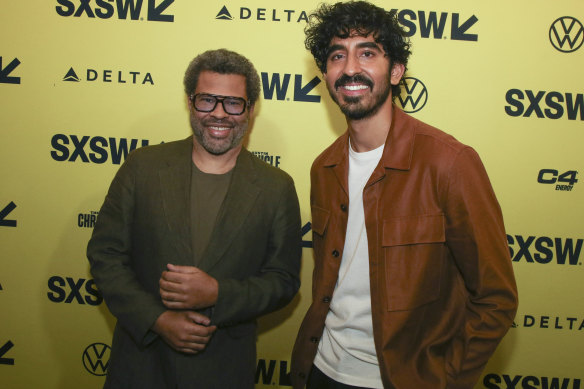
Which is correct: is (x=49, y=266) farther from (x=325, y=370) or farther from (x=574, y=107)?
(x=574, y=107)

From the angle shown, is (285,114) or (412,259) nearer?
(412,259)

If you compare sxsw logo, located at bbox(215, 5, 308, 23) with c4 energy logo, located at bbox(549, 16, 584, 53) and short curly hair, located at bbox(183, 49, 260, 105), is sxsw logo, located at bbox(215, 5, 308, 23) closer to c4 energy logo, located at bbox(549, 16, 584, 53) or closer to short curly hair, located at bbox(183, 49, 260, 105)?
short curly hair, located at bbox(183, 49, 260, 105)

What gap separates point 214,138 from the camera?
168 centimetres

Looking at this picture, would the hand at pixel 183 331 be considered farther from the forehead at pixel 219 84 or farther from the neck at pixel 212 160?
the forehead at pixel 219 84

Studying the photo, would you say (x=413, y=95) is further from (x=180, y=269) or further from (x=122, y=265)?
(x=122, y=265)

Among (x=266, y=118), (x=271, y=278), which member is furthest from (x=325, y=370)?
(x=266, y=118)

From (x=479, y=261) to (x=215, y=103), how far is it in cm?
113

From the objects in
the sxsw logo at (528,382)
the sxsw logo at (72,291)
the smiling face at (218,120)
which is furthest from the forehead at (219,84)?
the sxsw logo at (528,382)

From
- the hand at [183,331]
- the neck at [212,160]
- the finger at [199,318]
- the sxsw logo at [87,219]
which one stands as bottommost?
the hand at [183,331]

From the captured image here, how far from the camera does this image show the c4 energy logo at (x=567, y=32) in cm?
221

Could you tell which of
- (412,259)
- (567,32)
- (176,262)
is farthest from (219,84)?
(567,32)

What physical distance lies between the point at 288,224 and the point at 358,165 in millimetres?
378

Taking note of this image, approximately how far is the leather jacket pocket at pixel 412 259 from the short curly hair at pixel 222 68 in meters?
0.86

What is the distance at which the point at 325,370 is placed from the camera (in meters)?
1.54
